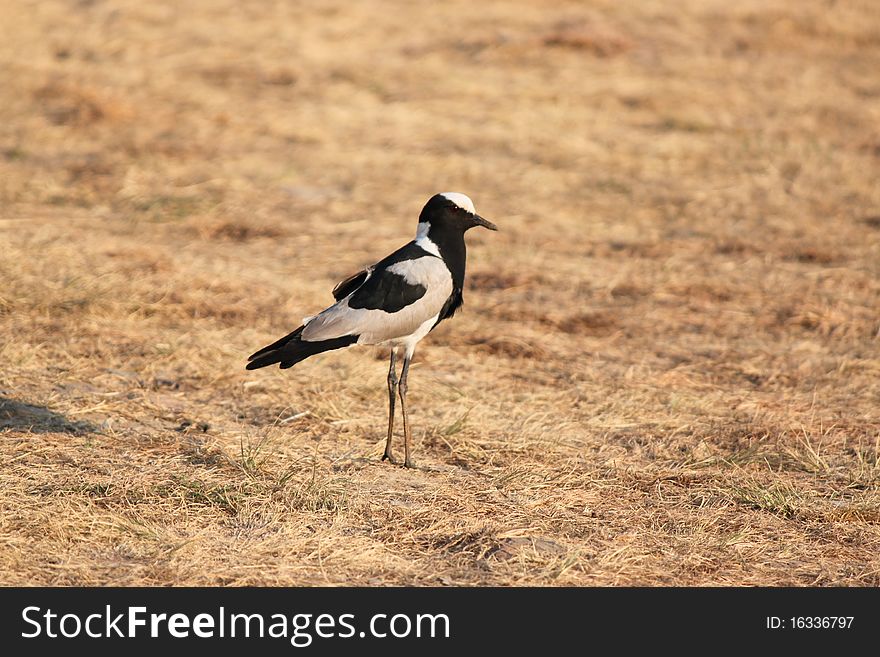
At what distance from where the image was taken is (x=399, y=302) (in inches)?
238

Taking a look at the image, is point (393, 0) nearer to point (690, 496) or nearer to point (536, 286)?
point (536, 286)

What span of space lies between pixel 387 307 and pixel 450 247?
0.59 m

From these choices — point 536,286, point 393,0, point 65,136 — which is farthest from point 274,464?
point 393,0

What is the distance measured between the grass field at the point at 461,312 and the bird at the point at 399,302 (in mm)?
492

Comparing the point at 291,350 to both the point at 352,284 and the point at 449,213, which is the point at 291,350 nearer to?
the point at 352,284

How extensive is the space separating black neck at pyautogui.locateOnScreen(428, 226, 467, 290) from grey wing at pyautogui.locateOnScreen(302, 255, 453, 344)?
0.17 metres

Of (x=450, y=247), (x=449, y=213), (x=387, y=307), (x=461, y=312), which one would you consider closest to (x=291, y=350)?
(x=387, y=307)

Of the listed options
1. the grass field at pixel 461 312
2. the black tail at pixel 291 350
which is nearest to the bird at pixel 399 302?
the black tail at pixel 291 350

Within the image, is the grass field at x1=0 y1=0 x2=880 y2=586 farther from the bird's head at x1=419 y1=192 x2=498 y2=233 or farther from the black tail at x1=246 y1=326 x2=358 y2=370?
the bird's head at x1=419 y1=192 x2=498 y2=233

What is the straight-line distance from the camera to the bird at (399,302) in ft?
19.5

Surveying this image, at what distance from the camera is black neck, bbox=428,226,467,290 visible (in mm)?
6348

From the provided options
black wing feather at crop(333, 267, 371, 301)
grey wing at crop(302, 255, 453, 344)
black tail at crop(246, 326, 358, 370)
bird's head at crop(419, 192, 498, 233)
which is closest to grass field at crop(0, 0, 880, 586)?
black tail at crop(246, 326, 358, 370)

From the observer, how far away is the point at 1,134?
40.9 ft

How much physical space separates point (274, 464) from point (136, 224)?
17.0 feet
